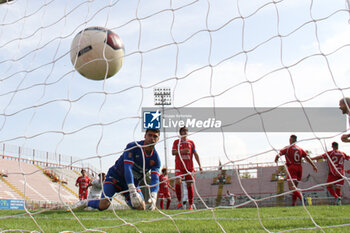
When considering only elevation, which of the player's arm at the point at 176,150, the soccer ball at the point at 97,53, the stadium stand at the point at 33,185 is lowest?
the stadium stand at the point at 33,185

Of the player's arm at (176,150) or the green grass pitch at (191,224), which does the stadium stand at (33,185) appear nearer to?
the player's arm at (176,150)

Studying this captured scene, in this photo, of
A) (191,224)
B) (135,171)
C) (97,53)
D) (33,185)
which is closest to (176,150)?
(135,171)

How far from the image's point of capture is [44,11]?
4590 millimetres

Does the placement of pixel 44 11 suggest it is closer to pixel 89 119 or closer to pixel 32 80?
pixel 32 80

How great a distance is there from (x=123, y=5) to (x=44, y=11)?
127 cm

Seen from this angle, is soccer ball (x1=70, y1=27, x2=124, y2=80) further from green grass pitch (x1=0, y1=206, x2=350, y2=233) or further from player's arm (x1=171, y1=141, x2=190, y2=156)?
player's arm (x1=171, y1=141, x2=190, y2=156)

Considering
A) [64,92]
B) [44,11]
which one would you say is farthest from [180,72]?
[44,11]

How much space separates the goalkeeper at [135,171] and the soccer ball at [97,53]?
83cm

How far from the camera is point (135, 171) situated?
184 inches

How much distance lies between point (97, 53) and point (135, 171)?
1715 mm

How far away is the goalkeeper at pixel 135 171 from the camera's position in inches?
151

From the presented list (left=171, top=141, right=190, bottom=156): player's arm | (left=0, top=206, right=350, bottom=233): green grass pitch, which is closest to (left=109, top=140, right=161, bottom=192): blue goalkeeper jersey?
(left=0, top=206, right=350, bottom=233): green grass pitch

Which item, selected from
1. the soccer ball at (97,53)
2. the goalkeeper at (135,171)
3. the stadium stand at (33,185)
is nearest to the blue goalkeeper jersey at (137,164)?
the goalkeeper at (135,171)

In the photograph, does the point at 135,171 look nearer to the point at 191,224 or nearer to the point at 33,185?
the point at 191,224
